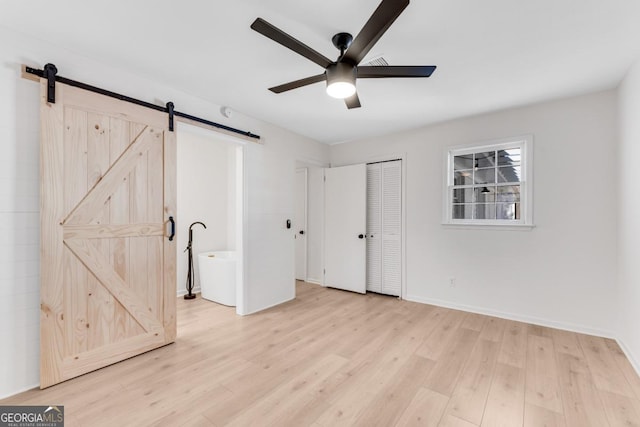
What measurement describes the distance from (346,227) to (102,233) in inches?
132

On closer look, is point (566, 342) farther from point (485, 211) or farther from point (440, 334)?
point (485, 211)

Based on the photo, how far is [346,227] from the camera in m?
4.88

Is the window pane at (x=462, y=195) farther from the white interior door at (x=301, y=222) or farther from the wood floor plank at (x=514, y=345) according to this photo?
the white interior door at (x=301, y=222)

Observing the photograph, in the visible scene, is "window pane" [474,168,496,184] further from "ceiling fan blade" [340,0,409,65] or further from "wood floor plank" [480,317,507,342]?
"ceiling fan blade" [340,0,409,65]

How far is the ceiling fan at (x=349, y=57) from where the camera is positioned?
1544mm

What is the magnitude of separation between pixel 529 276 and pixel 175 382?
12.6 ft

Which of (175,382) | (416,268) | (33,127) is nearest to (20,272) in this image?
(33,127)

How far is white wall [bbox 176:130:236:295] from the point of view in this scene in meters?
4.65

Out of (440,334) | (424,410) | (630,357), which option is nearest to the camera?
(424,410)

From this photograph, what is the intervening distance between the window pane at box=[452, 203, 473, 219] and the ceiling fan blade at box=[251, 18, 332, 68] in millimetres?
2942

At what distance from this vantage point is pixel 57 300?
7.14 ft

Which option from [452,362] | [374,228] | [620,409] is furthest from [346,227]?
[620,409]

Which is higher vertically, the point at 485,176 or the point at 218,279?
the point at 485,176

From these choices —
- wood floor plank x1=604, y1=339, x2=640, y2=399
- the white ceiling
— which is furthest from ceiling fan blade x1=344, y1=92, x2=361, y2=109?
wood floor plank x1=604, y1=339, x2=640, y2=399
